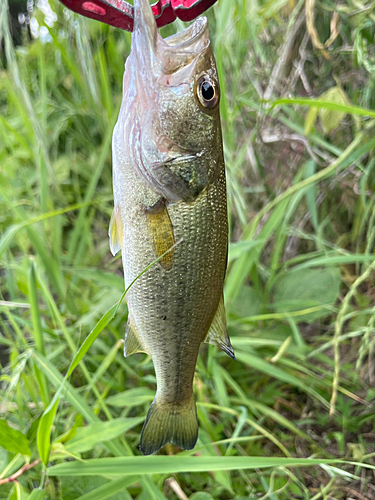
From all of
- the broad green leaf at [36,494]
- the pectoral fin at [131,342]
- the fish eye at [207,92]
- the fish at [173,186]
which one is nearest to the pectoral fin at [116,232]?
the fish at [173,186]

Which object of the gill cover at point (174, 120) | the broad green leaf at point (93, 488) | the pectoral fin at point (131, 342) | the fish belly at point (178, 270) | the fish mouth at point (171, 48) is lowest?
the broad green leaf at point (93, 488)

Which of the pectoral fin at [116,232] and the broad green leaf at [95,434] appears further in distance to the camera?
the broad green leaf at [95,434]

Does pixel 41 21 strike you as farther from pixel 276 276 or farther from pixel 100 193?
pixel 276 276

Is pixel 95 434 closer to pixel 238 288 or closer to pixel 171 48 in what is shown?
pixel 238 288

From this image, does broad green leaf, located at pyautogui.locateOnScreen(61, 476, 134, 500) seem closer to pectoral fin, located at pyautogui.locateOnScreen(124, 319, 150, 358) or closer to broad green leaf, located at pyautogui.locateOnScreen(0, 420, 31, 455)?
broad green leaf, located at pyautogui.locateOnScreen(0, 420, 31, 455)

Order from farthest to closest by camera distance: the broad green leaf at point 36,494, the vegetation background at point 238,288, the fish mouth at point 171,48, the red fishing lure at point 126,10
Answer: the vegetation background at point 238,288
the broad green leaf at point 36,494
the fish mouth at point 171,48
the red fishing lure at point 126,10

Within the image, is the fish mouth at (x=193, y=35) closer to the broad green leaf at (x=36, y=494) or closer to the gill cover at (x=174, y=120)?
the gill cover at (x=174, y=120)

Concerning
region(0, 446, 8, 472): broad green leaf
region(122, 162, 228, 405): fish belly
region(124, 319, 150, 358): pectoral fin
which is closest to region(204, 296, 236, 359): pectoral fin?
region(122, 162, 228, 405): fish belly

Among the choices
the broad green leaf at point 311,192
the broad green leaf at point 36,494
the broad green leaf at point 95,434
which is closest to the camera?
the broad green leaf at point 36,494
